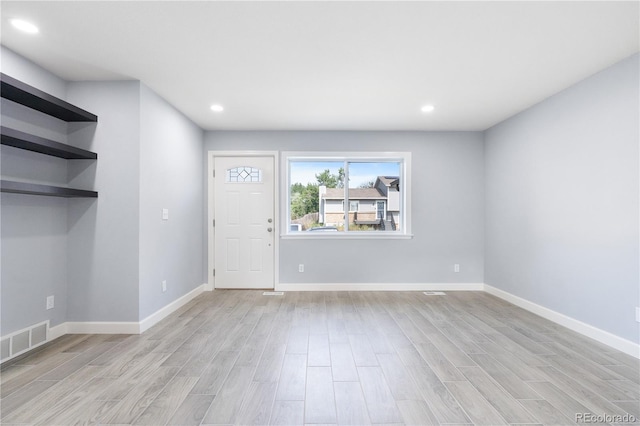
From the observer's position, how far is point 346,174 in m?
4.79

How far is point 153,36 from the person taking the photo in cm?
224

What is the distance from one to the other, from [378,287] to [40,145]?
14.0ft

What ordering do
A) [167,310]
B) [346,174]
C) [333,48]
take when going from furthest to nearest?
[346,174]
[167,310]
[333,48]

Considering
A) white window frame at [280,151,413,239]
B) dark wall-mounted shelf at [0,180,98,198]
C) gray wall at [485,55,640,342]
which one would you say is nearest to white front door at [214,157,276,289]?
white window frame at [280,151,413,239]

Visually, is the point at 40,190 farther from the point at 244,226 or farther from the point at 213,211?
the point at 244,226

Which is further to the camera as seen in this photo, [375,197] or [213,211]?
[375,197]

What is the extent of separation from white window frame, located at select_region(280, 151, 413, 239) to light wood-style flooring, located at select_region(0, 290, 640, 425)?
1.52m

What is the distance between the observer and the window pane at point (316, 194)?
4.82 meters

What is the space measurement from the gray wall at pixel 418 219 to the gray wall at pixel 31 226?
2121 millimetres

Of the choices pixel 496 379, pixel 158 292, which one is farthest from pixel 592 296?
pixel 158 292

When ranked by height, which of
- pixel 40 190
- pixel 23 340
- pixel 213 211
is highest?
pixel 40 190

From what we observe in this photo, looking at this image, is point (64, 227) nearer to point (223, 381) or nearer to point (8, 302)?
point (8, 302)

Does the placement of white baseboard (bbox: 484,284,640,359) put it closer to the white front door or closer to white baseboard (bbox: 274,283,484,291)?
white baseboard (bbox: 274,283,484,291)

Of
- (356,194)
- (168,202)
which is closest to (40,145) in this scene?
(168,202)
